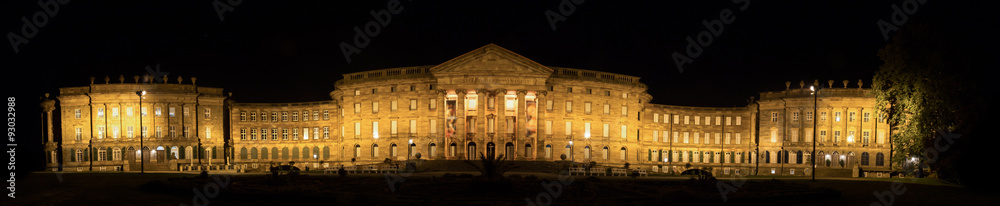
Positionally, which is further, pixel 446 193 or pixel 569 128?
pixel 569 128

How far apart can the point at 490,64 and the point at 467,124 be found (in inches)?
241

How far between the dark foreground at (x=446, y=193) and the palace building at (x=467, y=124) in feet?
119

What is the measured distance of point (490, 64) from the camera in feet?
224

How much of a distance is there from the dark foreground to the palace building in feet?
119

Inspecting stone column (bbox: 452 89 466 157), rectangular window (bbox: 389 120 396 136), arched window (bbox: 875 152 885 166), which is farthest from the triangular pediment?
arched window (bbox: 875 152 885 166)

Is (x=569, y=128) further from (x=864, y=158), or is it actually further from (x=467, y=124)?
(x=864, y=158)

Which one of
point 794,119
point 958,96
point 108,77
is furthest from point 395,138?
point 958,96

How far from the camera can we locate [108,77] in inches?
2936

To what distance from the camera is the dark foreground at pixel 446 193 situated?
83.7 ft

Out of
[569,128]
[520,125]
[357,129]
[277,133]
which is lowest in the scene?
[277,133]

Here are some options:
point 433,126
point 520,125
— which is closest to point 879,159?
point 520,125

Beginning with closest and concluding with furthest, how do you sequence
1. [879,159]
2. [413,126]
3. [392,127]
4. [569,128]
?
1. [413,126]
2. [569,128]
3. [392,127]
4. [879,159]

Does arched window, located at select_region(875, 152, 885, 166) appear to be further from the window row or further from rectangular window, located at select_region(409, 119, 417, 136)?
the window row

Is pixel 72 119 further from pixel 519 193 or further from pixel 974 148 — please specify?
pixel 974 148
